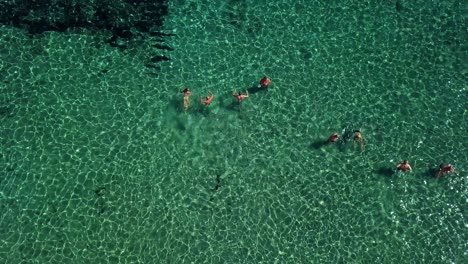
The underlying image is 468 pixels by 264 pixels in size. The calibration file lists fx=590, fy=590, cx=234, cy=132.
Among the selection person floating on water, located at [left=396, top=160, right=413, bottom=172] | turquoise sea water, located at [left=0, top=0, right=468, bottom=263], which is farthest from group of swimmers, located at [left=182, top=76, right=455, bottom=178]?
turquoise sea water, located at [left=0, top=0, right=468, bottom=263]

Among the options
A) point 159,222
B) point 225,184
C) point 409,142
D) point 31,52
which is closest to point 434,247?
point 409,142

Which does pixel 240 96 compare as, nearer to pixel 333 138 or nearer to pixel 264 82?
pixel 264 82

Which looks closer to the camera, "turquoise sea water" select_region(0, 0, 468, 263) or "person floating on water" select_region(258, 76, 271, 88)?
"turquoise sea water" select_region(0, 0, 468, 263)

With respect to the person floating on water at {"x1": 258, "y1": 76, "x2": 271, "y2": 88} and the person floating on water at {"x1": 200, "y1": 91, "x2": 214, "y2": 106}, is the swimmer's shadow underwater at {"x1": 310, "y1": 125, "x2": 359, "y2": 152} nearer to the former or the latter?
the person floating on water at {"x1": 258, "y1": 76, "x2": 271, "y2": 88}

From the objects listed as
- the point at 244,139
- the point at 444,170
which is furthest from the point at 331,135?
the point at 444,170

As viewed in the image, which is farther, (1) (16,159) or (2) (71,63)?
(2) (71,63)

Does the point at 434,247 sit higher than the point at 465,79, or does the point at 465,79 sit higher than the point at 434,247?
the point at 465,79

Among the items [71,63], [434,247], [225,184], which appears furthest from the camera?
[71,63]

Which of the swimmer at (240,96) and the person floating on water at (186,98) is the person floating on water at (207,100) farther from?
the swimmer at (240,96)

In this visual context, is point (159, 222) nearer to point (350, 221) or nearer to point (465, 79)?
point (350, 221)
